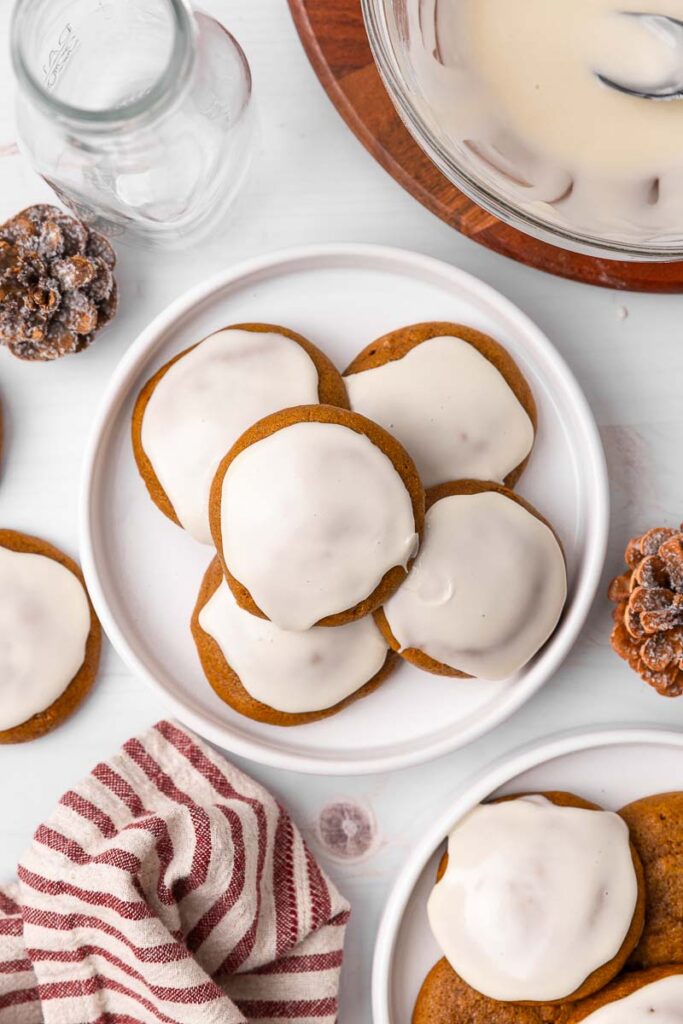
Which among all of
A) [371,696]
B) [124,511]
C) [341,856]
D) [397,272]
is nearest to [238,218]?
[397,272]

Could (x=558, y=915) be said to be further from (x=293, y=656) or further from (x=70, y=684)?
(x=70, y=684)

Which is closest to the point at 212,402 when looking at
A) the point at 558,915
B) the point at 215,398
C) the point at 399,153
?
the point at 215,398

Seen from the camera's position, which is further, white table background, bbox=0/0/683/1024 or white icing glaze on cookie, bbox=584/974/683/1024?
white table background, bbox=0/0/683/1024

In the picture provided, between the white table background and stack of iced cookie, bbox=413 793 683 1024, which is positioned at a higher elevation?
the white table background

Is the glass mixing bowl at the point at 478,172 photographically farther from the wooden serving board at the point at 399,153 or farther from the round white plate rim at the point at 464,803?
the round white plate rim at the point at 464,803

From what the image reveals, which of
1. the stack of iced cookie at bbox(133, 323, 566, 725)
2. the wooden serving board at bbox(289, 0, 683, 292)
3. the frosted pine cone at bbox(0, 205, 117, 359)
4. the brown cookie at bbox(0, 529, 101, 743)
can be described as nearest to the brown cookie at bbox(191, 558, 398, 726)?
the stack of iced cookie at bbox(133, 323, 566, 725)

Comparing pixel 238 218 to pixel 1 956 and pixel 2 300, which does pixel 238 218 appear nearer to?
pixel 2 300

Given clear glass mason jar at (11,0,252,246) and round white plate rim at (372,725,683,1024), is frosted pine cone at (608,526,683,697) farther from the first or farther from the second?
clear glass mason jar at (11,0,252,246)

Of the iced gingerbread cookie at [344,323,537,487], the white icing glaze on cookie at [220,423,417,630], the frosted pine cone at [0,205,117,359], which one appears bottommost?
the white icing glaze on cookie at [220,423,417,630]
